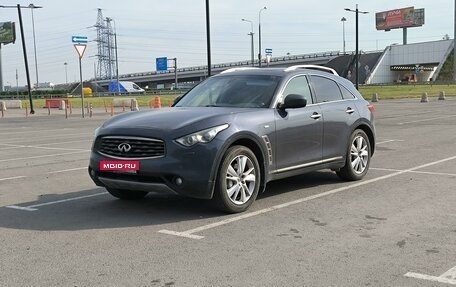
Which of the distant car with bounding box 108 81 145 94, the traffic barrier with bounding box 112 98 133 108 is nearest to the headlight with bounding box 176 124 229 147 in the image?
the traffic barrier with bounding box 112 98 133 108

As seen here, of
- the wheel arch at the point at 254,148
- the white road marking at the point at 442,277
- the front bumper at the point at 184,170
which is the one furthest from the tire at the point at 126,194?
the white road marking at the point at 442,277

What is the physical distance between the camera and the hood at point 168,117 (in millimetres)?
6207

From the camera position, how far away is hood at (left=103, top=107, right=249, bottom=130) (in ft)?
20.4

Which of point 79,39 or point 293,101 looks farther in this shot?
point 79,39

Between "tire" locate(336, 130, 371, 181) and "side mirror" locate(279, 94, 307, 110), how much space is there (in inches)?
63.0

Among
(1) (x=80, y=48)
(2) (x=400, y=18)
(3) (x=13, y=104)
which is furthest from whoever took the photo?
(2) (x=400, y=18)

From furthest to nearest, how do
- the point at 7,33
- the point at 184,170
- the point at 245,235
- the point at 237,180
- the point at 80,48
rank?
the point at 7,33 → the point at 80,48 → the point at 237,180 → the point at 184,170 → the point at 245,235

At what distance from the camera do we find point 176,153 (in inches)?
235

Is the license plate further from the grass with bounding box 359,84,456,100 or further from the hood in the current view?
the grass with bounding box 359,84,456,100

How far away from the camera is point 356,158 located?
848cm

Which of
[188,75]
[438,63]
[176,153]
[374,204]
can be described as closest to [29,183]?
[176,153]

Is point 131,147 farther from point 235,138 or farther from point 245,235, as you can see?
point 245,235

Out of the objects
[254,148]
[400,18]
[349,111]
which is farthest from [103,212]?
[400,18]

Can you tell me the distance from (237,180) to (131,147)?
1.24 meters
